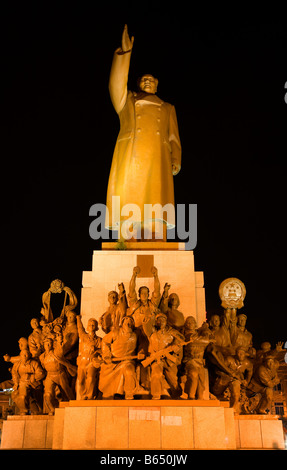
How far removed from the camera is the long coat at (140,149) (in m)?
12.9

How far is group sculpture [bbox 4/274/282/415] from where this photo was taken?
372 inches

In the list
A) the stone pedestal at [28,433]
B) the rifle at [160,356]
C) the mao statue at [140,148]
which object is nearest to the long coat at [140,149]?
the mao statue at [140,148]

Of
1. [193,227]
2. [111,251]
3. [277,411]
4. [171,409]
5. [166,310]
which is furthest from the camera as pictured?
[277,411]

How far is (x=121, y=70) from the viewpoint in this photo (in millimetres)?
12898

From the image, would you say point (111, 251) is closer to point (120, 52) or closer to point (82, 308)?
point (82, 308)

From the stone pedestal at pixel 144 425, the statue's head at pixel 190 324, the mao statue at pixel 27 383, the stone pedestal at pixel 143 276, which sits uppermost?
the stone pedestal at pixel 143 276

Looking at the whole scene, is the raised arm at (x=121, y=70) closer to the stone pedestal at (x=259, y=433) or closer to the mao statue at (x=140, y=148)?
the mao statue at (x=140, y=148)

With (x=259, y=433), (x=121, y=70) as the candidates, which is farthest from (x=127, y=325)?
(x=121, y=70)

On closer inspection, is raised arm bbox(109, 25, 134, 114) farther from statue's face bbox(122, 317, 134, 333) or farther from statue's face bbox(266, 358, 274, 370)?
statue's face bbox(266, 358, 274, 370)

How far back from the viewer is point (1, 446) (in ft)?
32.9

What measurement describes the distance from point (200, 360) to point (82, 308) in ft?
9.25

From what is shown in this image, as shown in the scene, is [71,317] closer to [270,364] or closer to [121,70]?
[270,364]

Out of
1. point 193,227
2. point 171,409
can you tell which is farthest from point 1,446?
point 193,227

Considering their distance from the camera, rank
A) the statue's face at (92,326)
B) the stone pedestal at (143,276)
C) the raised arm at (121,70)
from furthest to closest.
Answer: the raised arm at (121,70) → the stone pedestal at (143,276) → the statue's face at (92,326)
